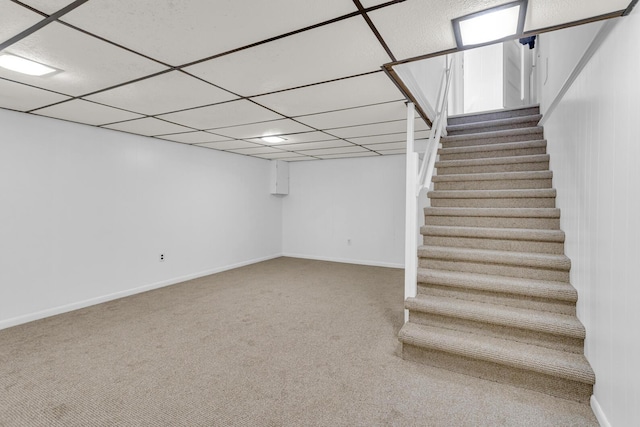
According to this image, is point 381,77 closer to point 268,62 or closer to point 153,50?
point 268,62

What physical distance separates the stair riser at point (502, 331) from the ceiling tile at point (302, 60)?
2017mm

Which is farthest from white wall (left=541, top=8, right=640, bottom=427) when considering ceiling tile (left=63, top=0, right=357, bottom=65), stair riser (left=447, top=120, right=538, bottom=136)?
stair riser (left=447, top=120, right=538, bottom=136)

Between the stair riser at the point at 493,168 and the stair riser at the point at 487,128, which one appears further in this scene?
the stair riser at the point at 487,128


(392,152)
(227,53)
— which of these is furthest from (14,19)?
(392,152)

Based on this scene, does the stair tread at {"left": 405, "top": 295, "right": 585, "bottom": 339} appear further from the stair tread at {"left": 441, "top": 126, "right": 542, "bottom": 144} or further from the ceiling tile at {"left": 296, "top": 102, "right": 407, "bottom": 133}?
the stair tread at {"left": 441, "top": 126, "right": 542, "bottom": 144}

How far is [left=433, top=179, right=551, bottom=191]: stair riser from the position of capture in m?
3.26

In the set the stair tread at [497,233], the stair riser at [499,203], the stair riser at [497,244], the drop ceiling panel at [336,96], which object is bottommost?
the stair riser at [497,244]

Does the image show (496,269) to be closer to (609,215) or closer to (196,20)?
(609,215)

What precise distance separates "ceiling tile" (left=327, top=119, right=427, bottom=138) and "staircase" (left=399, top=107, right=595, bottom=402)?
60 cm

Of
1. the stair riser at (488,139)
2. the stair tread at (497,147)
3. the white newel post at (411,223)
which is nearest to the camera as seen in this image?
the white newel post at (411,223)

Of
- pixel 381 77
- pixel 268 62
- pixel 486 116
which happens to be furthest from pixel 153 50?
pixel 486 116

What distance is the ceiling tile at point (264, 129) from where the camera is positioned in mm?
3680

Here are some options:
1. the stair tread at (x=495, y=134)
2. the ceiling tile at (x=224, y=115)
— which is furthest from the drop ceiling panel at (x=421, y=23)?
the stair tread at (x=495, y=134)

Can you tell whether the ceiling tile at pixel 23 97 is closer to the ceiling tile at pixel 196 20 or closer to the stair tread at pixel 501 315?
the ceiling tile at pixel 196 20
